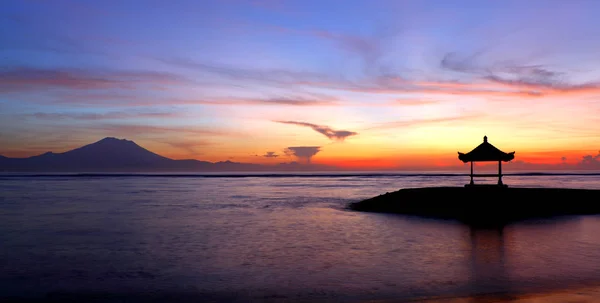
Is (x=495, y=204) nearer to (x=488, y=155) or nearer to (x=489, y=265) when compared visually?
(x=488, y=155)

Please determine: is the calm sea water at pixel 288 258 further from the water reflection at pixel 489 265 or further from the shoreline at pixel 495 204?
the shoreline at pixel 495 204

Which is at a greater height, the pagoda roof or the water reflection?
the pagoda roof

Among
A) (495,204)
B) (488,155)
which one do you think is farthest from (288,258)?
(488,155)

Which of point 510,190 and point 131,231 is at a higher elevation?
point 510,190

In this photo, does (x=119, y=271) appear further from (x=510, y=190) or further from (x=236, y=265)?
(x=510, y=190)

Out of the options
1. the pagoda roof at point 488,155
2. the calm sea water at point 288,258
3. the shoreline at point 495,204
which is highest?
the pagoda roof at point 488,155

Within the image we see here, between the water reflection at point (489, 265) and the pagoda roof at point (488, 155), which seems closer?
the water reflection at point (489, 265)

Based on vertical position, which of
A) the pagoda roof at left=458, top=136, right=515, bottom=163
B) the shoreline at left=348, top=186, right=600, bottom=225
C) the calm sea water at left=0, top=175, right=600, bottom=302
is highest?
the pagoda roof at left=458, top=136, right=515, bottom=163

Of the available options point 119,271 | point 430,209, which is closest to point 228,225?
point 119,271

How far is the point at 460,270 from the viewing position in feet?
37.7

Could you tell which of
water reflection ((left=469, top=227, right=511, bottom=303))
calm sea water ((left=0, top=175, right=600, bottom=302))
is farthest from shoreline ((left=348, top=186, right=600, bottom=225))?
water reflection ((left=469, top=227, right=511, bottom=303))

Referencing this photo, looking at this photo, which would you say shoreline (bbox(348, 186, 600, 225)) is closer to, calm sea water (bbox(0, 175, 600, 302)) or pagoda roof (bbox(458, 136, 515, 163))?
pagoda roof (bbox(458, 136, 515, 163))

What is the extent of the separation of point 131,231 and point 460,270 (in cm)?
1375

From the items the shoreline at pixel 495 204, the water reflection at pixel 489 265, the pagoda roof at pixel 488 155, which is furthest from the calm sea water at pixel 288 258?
the pagoda roof at pixel 488 155
